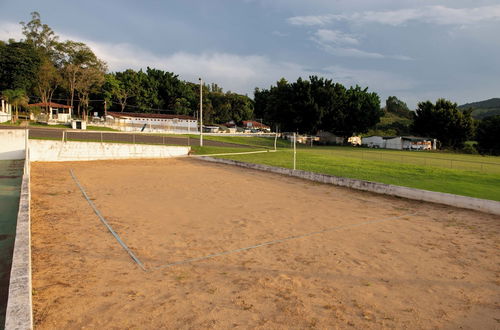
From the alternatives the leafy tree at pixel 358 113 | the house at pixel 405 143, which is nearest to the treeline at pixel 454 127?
the house at pixel 405 143

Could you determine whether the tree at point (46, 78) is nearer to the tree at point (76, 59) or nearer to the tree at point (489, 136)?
the tree at point (76, 59)

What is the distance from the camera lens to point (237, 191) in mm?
12617

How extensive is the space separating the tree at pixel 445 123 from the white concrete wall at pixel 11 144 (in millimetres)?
69736

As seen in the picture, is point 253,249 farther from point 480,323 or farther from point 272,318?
point 480,323

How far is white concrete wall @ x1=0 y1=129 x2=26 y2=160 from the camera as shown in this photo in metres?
20.6

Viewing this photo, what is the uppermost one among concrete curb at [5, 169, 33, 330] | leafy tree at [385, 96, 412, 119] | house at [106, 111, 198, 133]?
leafy tree at [385, 96, 412, 119]

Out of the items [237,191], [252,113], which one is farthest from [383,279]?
[252,113]

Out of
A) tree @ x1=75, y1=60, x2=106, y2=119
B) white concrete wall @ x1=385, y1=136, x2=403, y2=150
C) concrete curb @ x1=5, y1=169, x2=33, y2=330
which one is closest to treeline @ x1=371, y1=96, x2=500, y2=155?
white concrete wall @ x1=385, y1=136, x2=403, y2=150

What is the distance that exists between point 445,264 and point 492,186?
1128 centimetres

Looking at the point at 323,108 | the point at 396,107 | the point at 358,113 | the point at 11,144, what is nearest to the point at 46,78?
the point at 11,144

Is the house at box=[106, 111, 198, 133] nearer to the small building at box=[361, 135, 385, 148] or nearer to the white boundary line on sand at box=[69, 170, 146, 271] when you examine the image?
the small building at box=[361, 135, 385, 148]

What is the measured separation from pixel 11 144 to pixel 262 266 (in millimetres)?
23061

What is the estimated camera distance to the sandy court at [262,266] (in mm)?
4008

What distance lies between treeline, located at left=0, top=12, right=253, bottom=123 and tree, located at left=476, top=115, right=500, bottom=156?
70049 millimetres
